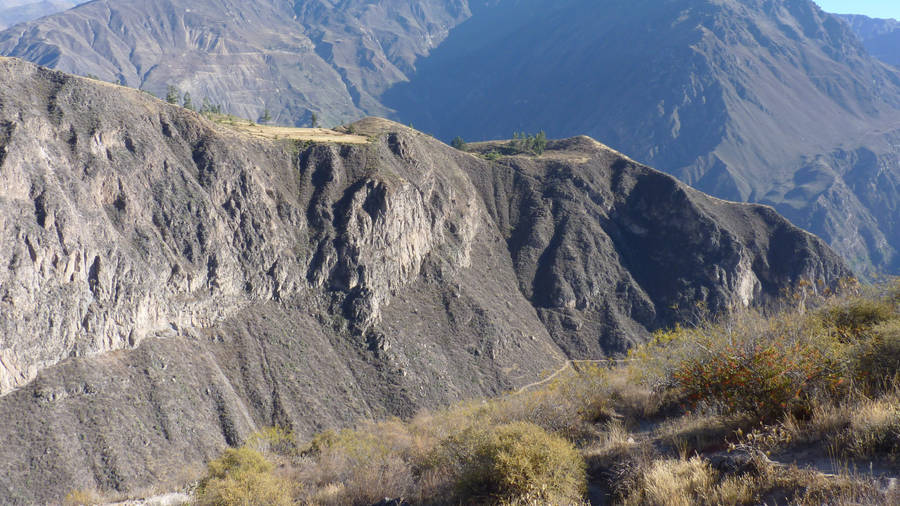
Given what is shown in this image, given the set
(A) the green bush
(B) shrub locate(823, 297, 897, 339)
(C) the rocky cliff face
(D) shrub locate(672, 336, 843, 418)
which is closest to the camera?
(A) the green bush

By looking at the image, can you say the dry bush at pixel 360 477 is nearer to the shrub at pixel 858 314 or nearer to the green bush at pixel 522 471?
the green bush at pixel 522 471

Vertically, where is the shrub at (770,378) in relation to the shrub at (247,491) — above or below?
above

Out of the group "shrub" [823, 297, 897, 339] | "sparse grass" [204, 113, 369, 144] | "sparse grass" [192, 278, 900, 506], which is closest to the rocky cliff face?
"sparse grass" [204, 113, 369, 144]

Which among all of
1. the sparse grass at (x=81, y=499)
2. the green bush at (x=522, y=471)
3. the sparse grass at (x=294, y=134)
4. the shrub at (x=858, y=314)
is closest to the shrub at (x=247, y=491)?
the green bush at (x=522, y=471)

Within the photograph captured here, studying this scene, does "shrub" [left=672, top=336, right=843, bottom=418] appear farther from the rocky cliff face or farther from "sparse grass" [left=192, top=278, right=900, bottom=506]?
the rocky cliff face

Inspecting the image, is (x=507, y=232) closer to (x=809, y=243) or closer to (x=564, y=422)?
(x=809, y=243)

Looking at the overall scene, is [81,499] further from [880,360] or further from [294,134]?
[294,134]

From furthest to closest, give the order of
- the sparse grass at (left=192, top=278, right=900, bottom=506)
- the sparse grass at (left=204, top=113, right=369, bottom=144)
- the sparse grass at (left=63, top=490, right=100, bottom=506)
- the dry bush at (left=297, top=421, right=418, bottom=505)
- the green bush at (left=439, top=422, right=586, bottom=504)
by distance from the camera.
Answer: the sparse grass at (left=204, top=113, right=369, bottom=144)
the sparse grass at (left=63, top=490, right=100, bottom=506)
the dry bush at (left=297, top=421, right=418, bottom=505)
the green bush at (left=439, top=422, right=586, bottom=504)
the sparse grass at (left=192, top=278, right=900, bottom=506)
